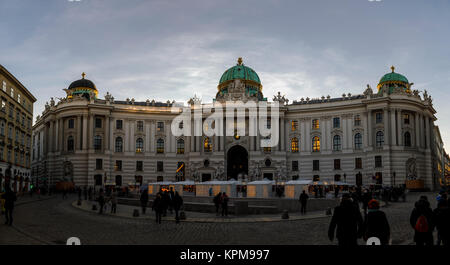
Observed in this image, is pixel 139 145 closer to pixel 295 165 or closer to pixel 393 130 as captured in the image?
pixel 295 165

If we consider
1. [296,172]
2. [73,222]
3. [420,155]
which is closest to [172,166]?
[296,172]

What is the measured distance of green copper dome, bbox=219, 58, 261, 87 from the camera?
91.4 m

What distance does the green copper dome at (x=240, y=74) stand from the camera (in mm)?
91375

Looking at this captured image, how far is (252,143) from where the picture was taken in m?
80.3

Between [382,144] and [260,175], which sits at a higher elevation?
[382,144]

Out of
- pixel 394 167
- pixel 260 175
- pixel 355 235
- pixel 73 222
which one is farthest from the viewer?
pixel 260 175

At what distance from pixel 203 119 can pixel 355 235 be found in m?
72.0

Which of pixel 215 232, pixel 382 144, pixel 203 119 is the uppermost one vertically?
pixel 203 119

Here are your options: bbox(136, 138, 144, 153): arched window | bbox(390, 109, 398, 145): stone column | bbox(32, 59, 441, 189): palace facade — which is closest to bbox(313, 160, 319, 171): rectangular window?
bbox(32, 59, 441, 189): palace facade

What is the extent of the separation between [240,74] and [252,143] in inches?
741

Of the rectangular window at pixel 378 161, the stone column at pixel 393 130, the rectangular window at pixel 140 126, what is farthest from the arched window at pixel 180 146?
the stone column at pixel 393 130

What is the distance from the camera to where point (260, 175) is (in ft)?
259
